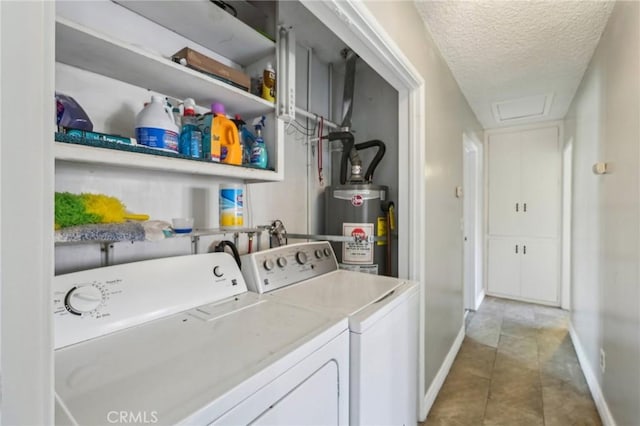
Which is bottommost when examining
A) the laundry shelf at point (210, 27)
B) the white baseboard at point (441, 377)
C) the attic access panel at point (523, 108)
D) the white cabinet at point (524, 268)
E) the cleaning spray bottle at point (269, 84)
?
the white baseboard at point (441, 377)

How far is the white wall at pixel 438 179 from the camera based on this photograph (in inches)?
63.3

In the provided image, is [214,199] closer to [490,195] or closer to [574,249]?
[574,249]

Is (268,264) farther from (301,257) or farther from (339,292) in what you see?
(339,292)

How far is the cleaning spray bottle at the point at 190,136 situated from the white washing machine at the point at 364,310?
19.5 inches

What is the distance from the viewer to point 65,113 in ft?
2.83

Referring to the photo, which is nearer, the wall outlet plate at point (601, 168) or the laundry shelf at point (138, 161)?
the laundry shelf at point (138, 161)

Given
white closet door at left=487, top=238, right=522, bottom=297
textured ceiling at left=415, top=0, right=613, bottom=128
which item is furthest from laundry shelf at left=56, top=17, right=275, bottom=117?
white closet door at left=487, top=238, right=522, bottom=297

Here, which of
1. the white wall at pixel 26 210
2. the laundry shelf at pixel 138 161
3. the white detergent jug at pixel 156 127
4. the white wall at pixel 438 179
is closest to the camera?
the white wall at pixel 26 210

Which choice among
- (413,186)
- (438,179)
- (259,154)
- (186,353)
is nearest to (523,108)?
(438,179)

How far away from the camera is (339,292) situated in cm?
129

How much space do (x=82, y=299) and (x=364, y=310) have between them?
2.81 ft

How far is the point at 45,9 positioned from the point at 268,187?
139 cm

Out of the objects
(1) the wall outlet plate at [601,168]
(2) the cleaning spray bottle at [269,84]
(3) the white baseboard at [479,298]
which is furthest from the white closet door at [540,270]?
(2) the cleaning spray bottle at [269,84]

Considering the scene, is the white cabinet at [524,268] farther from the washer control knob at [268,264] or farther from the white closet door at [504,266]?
the washer control knob at [268,264]
